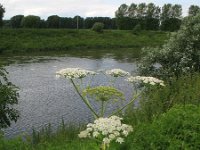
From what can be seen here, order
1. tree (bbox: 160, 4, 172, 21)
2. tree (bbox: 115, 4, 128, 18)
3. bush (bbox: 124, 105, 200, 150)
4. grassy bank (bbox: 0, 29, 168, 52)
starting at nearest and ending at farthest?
bush (bbox: 124, 105, 200, 150), grassy bank (bbox: 0, 29, 168, 52), tree (bbox: 160, 4, 172, 21), tree (bbox: 115, 4, 128, 18)

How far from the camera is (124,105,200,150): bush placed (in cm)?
643

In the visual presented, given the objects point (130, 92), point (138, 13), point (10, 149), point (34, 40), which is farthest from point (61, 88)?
point (138, 13)

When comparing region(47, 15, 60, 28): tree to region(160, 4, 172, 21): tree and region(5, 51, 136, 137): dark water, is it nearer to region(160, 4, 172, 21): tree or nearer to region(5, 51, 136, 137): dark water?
region(160, 4, 172, 21): tree

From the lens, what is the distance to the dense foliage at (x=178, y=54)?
20625 millimetres

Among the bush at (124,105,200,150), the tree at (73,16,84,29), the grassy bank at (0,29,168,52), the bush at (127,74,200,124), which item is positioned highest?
the bush at (124,105,200,150)

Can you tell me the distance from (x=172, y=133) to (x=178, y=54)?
14.4 m

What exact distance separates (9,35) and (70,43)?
42.9ft

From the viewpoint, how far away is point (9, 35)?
87.5 m

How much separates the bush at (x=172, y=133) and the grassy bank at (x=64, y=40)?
69.9m

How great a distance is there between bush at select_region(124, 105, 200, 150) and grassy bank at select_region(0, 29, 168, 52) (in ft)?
229

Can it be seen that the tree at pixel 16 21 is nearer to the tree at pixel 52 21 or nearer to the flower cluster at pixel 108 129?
the tree at pixel 52 21

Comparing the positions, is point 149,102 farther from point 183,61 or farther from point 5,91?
point 183,61

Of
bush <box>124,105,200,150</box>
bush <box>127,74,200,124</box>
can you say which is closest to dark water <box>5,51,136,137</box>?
bush <box>127,74,200,124</box>

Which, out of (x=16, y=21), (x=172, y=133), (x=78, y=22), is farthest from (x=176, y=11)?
(x=172, y=133)
